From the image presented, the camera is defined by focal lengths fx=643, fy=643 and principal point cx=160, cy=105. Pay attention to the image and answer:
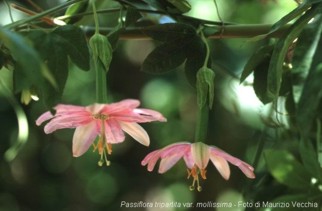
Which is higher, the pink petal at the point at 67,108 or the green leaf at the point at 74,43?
the green leaf at the point at 74,43

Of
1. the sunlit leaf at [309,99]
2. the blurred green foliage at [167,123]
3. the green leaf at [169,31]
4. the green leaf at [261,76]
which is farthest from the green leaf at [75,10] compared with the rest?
the sunlit leaf at [309,99]

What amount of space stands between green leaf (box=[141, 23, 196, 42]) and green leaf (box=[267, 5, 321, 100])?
5.2 inches

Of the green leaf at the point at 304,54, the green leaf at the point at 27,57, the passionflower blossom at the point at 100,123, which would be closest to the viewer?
the green leaf at the point at 27,57

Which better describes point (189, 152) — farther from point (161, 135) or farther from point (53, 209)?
point (53, 209)

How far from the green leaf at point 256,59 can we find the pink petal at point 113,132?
14 centimetres

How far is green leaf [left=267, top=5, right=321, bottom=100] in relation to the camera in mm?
556

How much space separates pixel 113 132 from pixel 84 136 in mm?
31

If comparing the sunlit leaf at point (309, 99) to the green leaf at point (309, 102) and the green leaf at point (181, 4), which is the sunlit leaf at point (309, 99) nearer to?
the green leaf at point (309, 102)

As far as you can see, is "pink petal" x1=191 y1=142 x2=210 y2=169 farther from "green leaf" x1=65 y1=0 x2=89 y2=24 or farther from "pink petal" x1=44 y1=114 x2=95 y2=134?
"green leaf" x1=65 y1=0 x2=89 y2=24

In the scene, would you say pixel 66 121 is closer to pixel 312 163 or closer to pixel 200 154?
pixel 200 154

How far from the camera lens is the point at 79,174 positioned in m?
1.96

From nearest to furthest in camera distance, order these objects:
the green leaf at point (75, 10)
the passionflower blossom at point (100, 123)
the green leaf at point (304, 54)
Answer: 1. the green leaf at point (304, 54)
2. the passionflower blossom at point (100, 123)
3. the green leaf at point (75, 10)

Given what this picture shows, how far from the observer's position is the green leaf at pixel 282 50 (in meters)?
0.56

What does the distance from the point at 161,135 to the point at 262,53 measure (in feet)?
3.54
